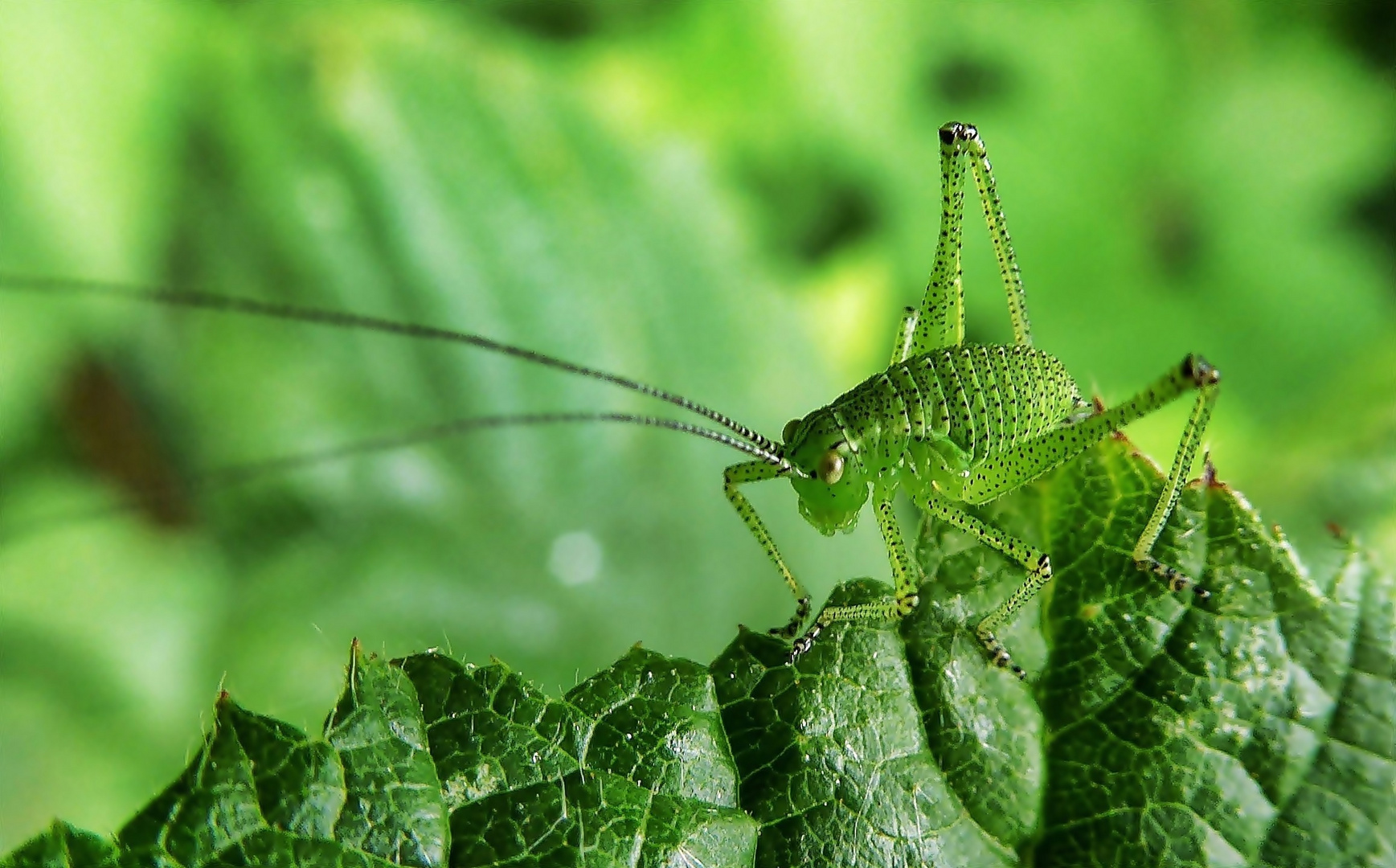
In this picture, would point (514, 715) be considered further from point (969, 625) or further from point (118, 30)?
point (118, 30)

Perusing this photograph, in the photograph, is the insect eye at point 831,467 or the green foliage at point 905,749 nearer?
the green foliage at point 905,749

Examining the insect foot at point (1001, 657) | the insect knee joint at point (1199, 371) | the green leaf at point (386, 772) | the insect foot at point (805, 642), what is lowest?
the green leaf at point (386, 772)

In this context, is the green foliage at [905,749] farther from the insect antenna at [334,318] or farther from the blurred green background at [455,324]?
the blurred green background at [455,324]

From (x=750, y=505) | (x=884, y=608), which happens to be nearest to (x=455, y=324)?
(x=750, y=505)

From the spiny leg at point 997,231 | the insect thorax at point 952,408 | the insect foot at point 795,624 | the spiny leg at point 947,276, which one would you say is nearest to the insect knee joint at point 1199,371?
the insect thorax at point 952,408

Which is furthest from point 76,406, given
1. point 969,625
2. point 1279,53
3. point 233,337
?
point 1279,53

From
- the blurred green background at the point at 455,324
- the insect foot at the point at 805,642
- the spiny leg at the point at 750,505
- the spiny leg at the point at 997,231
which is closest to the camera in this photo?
the insect foot at the point at 805,642

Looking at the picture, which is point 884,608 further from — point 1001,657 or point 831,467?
point 831,467

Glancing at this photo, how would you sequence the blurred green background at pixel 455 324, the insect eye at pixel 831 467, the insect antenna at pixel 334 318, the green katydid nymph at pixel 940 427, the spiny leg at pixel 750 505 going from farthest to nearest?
1. the blurred green background at pixel 455 324
2. the spiny leg at pixel 750 505
3. the insect eye at pixel 831 467
4. the green katydid nymph at pixel 940 427
5. the insect antenna at pixel 334 318
